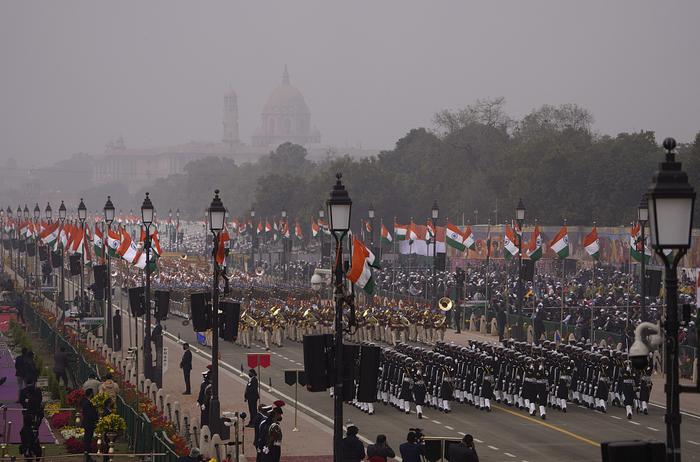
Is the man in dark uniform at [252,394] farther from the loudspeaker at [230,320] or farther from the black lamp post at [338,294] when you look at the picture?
the black lamp post at [338,294]

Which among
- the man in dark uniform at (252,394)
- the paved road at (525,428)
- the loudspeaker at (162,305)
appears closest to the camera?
the paved road at (525,428)

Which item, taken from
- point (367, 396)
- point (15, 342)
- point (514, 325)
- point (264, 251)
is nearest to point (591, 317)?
point (514, 325)

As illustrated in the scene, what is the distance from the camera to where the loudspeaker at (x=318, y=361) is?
667 inches

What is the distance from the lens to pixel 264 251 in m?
121

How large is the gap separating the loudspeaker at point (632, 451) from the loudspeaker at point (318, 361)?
22.1 ft

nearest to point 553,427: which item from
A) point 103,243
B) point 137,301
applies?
point 137,301

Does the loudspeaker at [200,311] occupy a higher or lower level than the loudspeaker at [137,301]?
higher

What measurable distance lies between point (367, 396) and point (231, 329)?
9268 millimetres

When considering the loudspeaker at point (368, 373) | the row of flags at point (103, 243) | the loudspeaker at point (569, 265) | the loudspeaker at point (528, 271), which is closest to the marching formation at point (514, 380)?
the row of flags at point (103, 243)

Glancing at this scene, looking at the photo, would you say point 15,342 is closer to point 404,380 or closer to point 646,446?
point 404,380

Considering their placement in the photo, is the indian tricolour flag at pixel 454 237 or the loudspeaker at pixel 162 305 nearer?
the loudspeaker at pixel 162 305

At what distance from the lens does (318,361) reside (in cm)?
1698

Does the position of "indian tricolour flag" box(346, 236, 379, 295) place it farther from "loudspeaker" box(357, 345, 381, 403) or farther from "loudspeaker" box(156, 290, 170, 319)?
"loudspeaker" box(156, 290, 170, 319)

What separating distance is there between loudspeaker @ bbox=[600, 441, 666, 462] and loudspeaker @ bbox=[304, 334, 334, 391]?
6.74 meters
